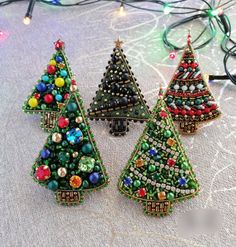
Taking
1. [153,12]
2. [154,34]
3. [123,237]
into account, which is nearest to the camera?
[123,237]

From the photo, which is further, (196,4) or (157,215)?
(196,4)

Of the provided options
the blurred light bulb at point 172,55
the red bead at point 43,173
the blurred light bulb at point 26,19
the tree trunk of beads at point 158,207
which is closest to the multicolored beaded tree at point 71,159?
the red bead at point 43,173

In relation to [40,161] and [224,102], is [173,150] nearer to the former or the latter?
[40,161]

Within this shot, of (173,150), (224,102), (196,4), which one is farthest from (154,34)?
(173,150)

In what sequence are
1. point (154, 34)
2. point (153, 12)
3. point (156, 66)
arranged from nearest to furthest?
point (156, 66), point (154, 34), point (153, 12)

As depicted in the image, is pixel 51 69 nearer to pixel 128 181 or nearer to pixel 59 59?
pixel 59 59

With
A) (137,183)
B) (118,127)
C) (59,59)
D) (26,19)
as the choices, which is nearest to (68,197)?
(137,183)

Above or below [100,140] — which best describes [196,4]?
above
